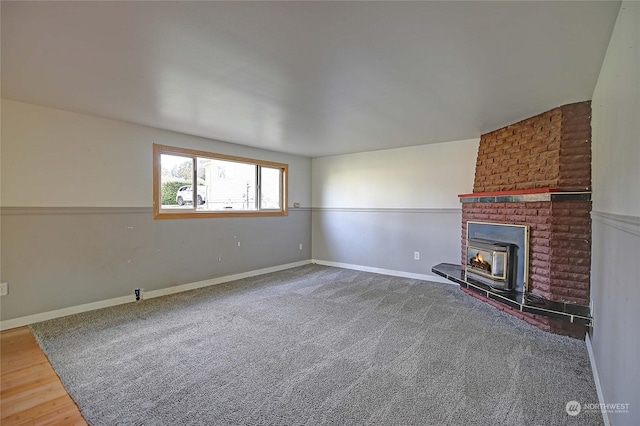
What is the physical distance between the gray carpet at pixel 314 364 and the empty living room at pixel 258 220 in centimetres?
2

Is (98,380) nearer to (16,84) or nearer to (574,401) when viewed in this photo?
(16,84)

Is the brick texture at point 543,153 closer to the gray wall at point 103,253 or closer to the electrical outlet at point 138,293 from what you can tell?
the gray wall at point 103,253

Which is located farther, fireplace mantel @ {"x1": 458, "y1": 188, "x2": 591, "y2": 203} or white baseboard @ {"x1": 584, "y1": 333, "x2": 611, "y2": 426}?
fireplace mantel @ {"x1": 458, "y1": 188, "x2": 591, "y2": 203}

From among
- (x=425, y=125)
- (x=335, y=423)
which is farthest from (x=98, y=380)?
(x=425, y=125)

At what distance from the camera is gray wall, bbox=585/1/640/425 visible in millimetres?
1342

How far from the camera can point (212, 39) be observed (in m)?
1.91

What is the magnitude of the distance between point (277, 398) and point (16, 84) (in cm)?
341

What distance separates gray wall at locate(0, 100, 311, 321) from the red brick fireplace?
4.25 metres

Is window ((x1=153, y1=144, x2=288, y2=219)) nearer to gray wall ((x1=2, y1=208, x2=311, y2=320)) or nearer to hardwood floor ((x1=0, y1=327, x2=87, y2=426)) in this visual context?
gray wall ((x1=2, y1=208, x2=311, y2=320))

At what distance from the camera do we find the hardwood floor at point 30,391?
1.80 meters

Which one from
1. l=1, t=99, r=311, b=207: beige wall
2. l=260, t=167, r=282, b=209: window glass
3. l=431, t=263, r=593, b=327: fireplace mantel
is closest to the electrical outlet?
l=1, t=99, r=311, b=207: beige wall

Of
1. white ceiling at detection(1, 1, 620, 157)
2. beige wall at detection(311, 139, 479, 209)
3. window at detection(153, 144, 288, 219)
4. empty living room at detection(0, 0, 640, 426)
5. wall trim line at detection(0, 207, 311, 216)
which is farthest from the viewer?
beige wall at detection(311, 139, 479, 209)

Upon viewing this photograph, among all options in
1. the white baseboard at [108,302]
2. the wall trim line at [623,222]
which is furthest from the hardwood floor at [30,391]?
the wall trim line at [623,222]

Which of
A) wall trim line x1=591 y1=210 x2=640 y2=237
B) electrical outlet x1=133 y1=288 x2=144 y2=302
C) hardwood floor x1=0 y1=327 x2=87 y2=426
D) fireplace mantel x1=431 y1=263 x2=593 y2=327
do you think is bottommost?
hardwood floor x1=0 y1=327 x2=87 y2=426
